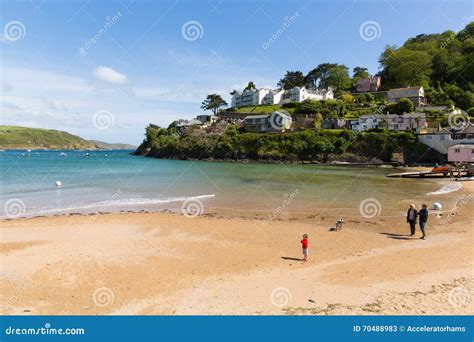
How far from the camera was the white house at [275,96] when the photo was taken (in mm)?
120812

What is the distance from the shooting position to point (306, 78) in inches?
5842

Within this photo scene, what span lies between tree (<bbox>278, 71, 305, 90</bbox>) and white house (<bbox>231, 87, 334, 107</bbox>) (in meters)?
11.7

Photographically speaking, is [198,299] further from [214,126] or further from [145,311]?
[214,126]

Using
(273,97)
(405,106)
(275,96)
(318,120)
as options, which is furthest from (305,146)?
(273,97)

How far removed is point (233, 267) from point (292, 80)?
14199 centimetres

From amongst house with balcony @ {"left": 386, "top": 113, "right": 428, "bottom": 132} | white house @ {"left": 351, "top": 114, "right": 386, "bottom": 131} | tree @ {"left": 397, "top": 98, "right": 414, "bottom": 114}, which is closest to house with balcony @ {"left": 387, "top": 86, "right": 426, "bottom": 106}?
tree @ {"left": 397, "top": 98, "right": 414, "bottom": 114}

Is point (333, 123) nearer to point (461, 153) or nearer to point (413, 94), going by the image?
point (413, 94)

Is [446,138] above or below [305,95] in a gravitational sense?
below

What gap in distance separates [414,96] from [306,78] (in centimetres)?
5944

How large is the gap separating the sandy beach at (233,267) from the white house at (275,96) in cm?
10635

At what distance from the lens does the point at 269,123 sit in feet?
330

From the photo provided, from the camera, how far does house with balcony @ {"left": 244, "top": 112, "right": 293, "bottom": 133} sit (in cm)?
9858

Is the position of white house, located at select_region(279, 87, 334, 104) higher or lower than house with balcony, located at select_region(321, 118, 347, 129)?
higher

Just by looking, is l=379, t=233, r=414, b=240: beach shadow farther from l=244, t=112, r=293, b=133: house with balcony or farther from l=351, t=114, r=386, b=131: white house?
l=244, t=112, r=293, b=133: house with balcony
